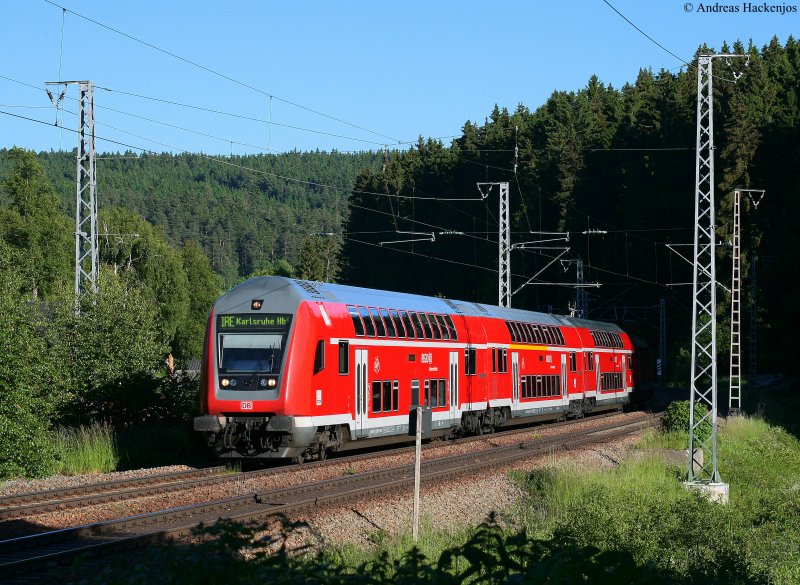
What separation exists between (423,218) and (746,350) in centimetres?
4441

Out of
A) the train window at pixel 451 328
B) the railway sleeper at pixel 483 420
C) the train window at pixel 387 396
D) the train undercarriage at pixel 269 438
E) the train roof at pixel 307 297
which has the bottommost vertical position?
the railway sleeper at pixel 483 420

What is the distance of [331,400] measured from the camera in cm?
2109

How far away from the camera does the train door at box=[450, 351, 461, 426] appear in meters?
27.1

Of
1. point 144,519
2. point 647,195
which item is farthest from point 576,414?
point 647,195

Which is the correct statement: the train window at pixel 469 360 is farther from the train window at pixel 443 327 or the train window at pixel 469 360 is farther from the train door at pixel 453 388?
the train window at pixel 443 327

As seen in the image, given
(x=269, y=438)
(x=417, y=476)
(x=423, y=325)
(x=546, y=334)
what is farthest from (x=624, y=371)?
(x=417, y=476)

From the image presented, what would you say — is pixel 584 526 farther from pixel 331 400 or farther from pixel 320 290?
pixel 320 290

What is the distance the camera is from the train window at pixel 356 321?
73.3 feet

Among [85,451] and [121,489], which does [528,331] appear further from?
[121,489]

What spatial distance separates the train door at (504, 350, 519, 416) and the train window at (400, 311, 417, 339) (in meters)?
7.58

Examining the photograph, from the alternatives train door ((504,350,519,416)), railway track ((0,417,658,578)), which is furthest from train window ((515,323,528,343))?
railway track ((0,417,658,578))

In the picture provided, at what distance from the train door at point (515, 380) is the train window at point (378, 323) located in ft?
30.2

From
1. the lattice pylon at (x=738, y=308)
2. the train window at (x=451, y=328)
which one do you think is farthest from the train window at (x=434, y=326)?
the lattice pylon at (x=738, y=308)

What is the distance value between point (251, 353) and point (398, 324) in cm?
474
